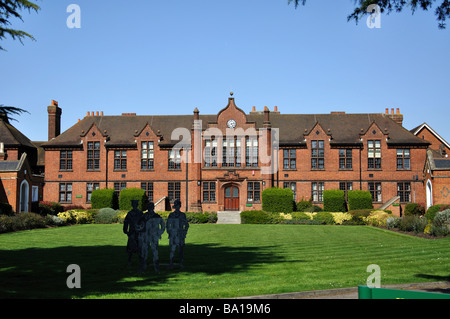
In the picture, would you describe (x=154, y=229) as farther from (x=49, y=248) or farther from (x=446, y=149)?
(x=446, y=149)

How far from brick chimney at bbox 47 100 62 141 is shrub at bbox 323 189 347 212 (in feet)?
94.8

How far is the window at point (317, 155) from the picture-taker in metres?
43.0

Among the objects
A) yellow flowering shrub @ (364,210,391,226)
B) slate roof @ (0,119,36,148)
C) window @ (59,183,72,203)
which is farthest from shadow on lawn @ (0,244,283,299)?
slate roof @ (0,119,36,148)

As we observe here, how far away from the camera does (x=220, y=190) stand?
140 feet

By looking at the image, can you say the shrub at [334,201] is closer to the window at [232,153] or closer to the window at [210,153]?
the window at [232,153]

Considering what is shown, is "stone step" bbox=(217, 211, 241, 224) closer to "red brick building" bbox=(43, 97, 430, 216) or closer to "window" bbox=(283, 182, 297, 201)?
"red brick building" bbox=(43, 97, 430, 216)

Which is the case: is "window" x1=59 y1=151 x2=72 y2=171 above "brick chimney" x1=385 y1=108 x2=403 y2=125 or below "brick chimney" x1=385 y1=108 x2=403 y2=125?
below

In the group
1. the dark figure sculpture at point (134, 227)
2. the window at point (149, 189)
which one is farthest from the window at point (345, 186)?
the dark figure sculpture at point (134, 227)

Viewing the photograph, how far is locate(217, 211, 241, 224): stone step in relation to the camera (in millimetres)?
37469

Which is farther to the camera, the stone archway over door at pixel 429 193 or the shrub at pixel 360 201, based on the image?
the shrub at pixel 360 201

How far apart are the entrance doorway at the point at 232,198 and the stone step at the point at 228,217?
1.81m

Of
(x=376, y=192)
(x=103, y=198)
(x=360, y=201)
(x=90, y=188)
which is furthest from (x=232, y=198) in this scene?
(x=90, y=188)

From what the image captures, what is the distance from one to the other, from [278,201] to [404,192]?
1254 cm
